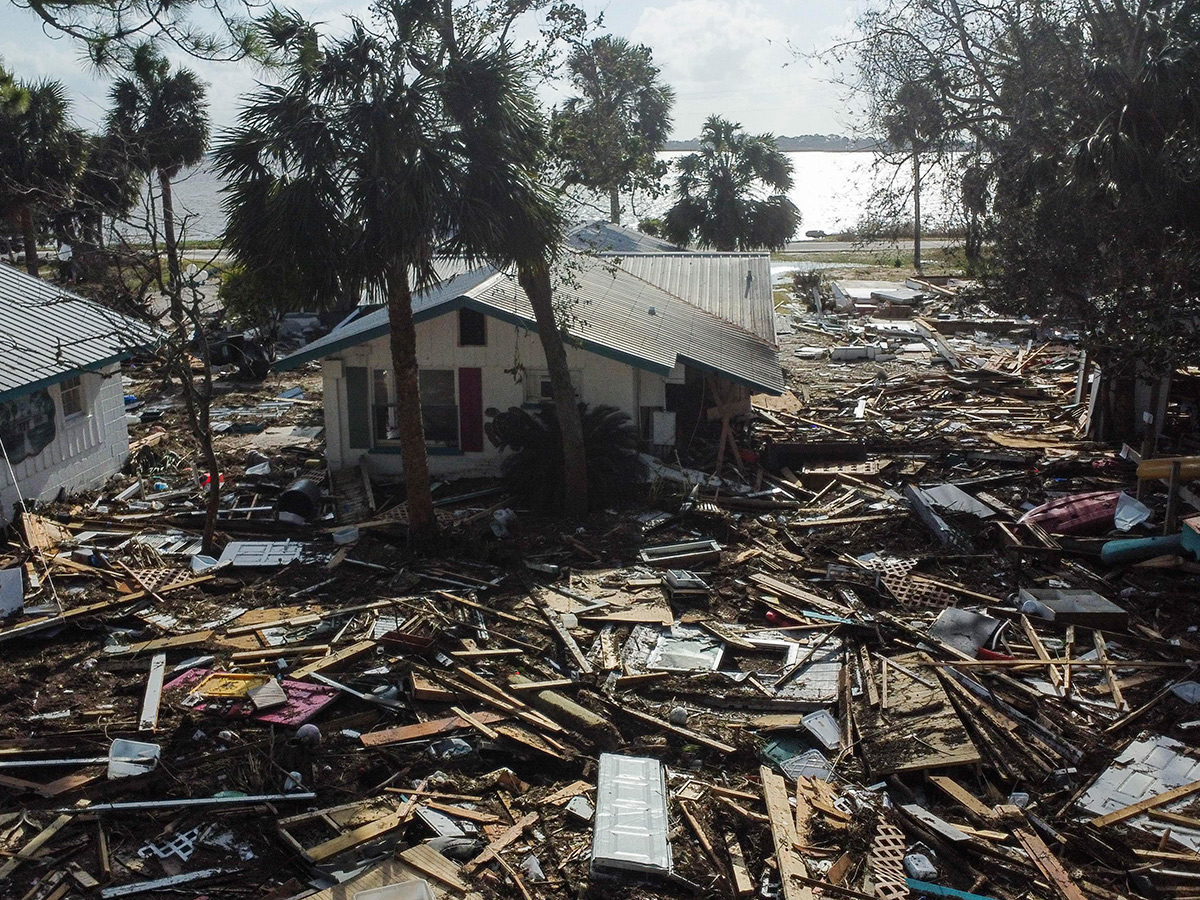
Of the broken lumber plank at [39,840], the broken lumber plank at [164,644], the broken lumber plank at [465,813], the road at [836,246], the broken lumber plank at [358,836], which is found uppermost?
the road at [836,246]

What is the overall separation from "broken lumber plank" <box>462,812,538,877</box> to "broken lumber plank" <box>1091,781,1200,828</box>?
503 cm

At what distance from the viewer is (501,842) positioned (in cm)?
892

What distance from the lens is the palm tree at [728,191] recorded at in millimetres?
40406

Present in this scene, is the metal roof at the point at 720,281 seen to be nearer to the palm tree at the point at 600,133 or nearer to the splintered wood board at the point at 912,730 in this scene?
the palm tree at the point at 600,133

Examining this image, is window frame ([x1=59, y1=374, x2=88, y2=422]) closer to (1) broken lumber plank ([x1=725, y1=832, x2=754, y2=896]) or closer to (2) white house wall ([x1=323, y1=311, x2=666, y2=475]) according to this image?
(2) white house wall ([x1=323, y1=311, x2=666, y2=475])

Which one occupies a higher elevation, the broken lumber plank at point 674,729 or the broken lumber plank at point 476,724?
the broken lumber plank at point 476,724

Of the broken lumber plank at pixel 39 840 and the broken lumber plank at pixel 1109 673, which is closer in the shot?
the broken lumber plank at pixel 39 840

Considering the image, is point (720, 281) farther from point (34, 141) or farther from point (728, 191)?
point (34, 141)

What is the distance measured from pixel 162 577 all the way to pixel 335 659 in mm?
4601

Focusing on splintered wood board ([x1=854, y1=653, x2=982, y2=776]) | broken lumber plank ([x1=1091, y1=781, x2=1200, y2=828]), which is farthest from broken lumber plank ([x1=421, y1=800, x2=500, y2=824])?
broken lumber plank ([x1=1091, y1=781, x2=1200, y2=828])

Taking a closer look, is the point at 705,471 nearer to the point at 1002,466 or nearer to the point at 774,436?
the point at 774,436

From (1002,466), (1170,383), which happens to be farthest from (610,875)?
(1170,383)

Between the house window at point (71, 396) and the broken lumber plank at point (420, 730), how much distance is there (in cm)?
1197

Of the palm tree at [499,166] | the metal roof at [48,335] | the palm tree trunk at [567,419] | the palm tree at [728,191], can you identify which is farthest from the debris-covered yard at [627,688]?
the palm tree at [728,191]
